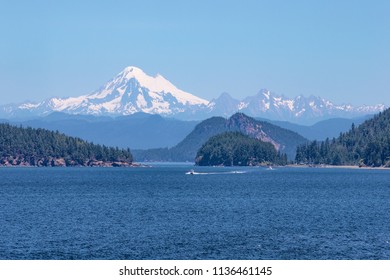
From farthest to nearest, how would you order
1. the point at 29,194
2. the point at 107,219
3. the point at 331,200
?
the point at 29,194
the point at 331,200
the point at 107,219

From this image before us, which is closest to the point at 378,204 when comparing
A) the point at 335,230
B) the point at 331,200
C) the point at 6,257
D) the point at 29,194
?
the point at 331,200

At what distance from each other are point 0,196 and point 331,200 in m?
65.7

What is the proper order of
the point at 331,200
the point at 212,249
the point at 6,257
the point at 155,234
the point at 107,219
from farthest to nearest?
the point at 331,200
the point at 107,219
the point at 155,234
the point at 212,249
the point at 6,257

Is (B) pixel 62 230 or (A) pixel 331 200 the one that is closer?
(B) pixel 62 230

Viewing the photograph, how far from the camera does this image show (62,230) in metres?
106

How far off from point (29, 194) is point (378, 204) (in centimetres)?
7316

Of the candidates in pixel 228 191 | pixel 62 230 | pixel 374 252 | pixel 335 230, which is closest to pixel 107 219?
pixel 62 230

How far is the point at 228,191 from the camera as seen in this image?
641ft

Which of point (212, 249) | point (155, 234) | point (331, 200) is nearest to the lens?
point (212, 249)

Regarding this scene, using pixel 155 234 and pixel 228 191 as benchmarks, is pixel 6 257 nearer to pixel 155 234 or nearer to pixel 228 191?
pixel 155 234
